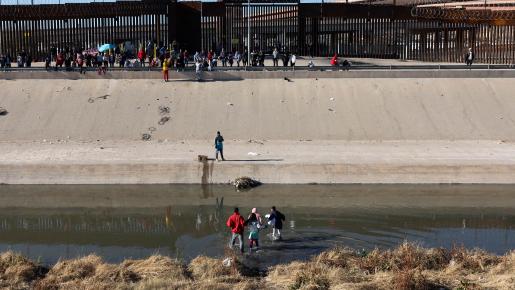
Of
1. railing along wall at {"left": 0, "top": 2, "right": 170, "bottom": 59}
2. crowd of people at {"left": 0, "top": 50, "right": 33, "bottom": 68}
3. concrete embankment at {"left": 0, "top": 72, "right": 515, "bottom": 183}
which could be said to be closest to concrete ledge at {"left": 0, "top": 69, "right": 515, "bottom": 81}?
concrete embankment at {"left": 0, "top": 72, "right": 515, "bottom": 183}

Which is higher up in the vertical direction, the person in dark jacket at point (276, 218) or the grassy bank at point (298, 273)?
Answer: the person in dark jacket at point (276, 218)

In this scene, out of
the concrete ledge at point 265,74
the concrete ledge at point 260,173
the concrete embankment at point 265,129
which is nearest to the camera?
the concrete ledge at point 260,173

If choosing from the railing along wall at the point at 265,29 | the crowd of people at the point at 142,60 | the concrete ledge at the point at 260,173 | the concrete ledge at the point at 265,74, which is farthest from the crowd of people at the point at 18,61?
the concrete ledge at the point at 260,173

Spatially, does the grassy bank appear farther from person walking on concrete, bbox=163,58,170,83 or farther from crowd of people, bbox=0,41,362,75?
crowd of people, bbox=0,41,362,75

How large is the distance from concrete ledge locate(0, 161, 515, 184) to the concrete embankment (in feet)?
0.13

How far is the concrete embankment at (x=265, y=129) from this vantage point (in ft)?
78.1

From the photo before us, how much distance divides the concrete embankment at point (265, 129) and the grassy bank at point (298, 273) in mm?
9196

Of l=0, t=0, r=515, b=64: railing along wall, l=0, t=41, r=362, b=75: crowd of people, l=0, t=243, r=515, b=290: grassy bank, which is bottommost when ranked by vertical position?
l=0, t=243, r=515, b=290: grassy bank

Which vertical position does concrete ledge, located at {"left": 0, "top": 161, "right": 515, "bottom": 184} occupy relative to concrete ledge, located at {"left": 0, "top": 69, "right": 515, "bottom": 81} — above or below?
below

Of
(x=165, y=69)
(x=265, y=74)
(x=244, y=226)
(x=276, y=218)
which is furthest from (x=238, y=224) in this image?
(x=265, y=74)

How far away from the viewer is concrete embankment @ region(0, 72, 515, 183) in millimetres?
23797

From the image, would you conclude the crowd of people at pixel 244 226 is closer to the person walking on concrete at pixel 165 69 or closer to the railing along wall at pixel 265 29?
the person walking on concrete at pixel 165 69

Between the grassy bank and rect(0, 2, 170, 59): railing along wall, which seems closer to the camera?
the grassy bank

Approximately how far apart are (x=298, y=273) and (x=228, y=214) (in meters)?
7.23
